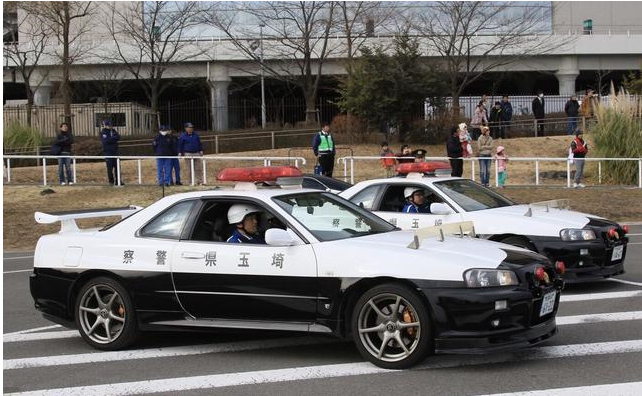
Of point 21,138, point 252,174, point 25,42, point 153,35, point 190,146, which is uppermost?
point 25,42

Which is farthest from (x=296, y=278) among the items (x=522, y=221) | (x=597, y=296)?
(x=597, y=296)

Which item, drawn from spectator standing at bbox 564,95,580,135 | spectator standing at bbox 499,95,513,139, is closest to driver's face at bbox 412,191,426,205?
spectator standing at bbox 564,95,580,135

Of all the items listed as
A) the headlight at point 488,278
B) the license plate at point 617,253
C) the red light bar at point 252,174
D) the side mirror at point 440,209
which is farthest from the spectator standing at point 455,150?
the headlight at point 488,278

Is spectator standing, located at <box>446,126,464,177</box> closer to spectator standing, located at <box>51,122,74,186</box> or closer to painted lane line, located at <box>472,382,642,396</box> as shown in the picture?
spectator standing, located at <box>51,122,74,186</box>

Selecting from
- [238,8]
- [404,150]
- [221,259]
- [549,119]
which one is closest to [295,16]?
[238,8]

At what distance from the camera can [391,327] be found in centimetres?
654

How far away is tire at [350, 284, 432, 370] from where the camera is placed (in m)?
6.46

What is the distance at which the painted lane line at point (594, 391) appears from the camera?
19.4 ft

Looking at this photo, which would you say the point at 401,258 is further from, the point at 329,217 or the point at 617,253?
the point at 617,253

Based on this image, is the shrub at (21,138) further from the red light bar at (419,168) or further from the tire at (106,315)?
the tire at (106,315)

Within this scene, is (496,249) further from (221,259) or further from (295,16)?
(295,16)

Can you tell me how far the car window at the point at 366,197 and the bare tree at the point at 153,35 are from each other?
28318 millimetres

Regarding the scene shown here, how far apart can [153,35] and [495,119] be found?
1603cm

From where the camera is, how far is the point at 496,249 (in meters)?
7.01
